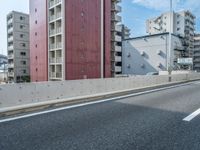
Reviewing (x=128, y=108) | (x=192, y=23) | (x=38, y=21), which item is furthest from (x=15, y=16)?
(x=192, y=23)

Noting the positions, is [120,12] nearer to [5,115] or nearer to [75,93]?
[75,93]

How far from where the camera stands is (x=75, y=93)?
9.55 m

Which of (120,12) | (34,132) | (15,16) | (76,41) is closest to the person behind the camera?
Answer: (34,132)

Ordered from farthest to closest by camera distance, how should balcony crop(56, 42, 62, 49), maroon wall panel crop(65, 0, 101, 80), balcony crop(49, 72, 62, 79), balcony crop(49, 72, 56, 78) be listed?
balcony crop(49, 72, 56, 78) → balcony crop(49, 72, 62, 79) → balcony crop(56, 42, 62, 49) → maroon wall panel crop(65, 0, 101, 80)

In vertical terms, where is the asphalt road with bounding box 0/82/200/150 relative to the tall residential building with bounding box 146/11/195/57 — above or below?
below

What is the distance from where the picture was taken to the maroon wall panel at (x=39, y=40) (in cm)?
3312

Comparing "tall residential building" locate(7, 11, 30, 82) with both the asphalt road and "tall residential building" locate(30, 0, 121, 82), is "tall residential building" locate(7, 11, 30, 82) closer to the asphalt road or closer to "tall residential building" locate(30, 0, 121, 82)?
"tall residential building" locate(30, 0, 121, 82)

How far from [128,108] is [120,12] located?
38.7m

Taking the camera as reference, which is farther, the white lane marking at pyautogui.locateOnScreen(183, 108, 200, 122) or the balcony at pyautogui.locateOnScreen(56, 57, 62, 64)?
the balcony at pyautogui.locateOnScreen(56, 57, 62, 64)

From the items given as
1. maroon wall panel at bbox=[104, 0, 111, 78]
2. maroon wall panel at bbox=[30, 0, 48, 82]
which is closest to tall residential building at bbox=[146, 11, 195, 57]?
maroon wall panel at bbox=[104, 0, 111, 78]

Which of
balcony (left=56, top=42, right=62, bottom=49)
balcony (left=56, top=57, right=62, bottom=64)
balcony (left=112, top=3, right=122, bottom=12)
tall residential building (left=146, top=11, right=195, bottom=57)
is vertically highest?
tall residential building (left=146, top=11, right=195, bottom=57)

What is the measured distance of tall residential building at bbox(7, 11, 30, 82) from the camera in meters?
51.0

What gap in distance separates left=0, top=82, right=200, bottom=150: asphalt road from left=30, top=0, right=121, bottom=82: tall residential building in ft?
75.8

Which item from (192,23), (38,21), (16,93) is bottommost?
(16,93)
